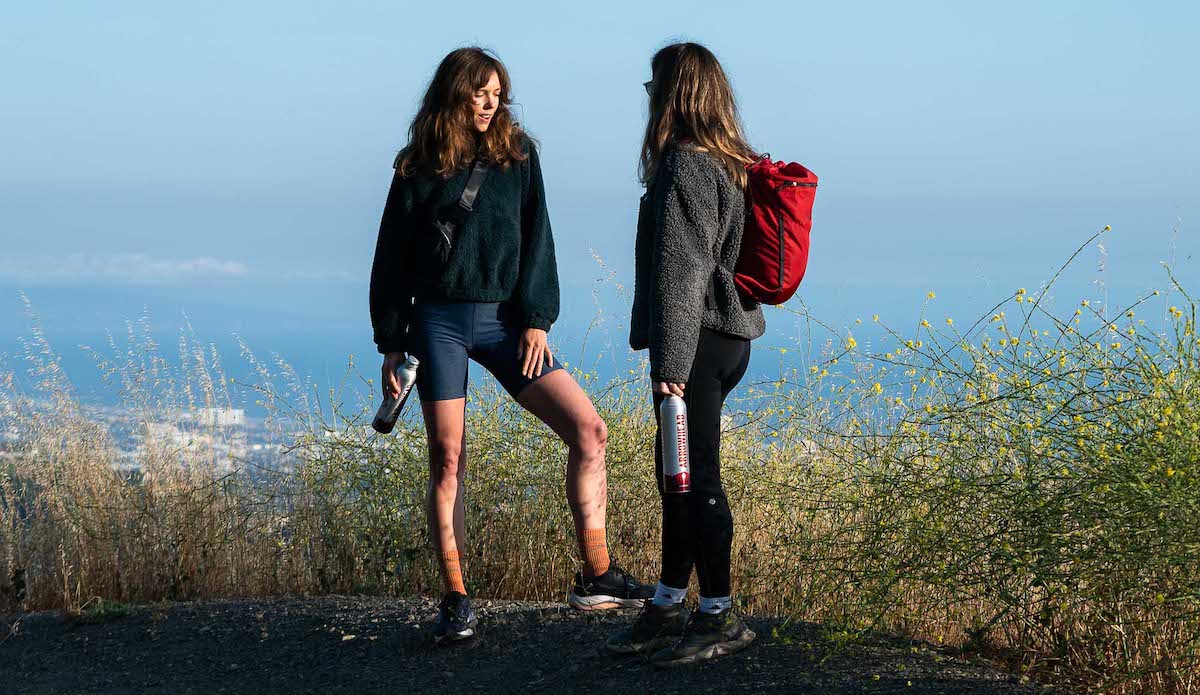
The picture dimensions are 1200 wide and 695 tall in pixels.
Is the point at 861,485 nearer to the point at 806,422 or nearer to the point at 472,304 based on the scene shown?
the point at 806,422

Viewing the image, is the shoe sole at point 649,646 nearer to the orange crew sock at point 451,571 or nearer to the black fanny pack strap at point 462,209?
the orange crew sock at point 451,571

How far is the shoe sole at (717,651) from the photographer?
4.07 metres

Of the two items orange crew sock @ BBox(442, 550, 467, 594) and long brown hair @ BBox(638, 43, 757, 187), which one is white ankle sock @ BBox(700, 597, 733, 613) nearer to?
orange crew sock @ BBox(442, 550, 467, 594)

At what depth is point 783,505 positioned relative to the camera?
18.2 feet

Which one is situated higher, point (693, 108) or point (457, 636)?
point (693, 108)

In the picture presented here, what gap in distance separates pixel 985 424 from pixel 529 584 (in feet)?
7.61

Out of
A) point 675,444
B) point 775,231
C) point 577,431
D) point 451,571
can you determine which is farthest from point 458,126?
point 451,571

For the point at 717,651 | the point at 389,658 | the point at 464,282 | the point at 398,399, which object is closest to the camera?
the point at 717,651

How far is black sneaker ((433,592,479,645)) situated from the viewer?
15.2ft

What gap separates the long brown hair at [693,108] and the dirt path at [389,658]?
5.19 feet

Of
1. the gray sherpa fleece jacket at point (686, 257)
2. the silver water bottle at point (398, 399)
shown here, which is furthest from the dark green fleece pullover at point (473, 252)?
the gray sherpa fleece jacket at point (686, 257)

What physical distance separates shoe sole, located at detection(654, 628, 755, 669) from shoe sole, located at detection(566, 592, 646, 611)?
2.25ft

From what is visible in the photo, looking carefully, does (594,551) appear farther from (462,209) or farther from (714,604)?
(462,209)

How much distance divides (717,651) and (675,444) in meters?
0.81
